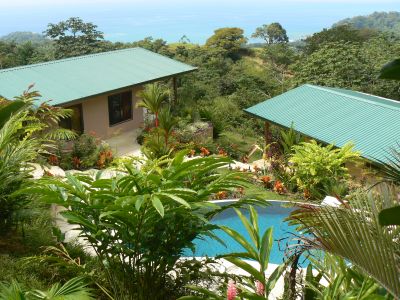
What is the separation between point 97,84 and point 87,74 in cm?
106

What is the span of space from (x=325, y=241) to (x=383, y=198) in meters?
0.82

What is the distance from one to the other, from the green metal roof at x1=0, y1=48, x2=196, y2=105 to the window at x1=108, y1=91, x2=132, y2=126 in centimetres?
89

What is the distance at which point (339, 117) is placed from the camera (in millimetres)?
14828

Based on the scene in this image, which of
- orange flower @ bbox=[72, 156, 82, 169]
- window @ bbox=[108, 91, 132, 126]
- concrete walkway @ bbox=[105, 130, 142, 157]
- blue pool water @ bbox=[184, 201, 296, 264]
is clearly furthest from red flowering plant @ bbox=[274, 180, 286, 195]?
window @ bbox=[108, 91, 132, 126]

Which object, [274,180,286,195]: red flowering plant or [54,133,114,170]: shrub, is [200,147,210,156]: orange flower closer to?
[274,180,286,195]: red flowering plant

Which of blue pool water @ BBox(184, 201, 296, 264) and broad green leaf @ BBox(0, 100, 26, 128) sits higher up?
broad green leaf @ BBox(0, 100, 26, 128)

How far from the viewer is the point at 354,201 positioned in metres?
3.54

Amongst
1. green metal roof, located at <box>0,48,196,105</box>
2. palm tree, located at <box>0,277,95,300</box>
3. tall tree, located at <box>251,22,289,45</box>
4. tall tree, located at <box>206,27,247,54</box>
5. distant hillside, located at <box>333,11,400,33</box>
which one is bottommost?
distant hillside, located at <box>333,11,400,33</box>

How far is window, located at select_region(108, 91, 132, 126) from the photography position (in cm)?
1780

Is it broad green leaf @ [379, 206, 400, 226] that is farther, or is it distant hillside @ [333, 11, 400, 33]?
distant hillside @ [333, 11, 400, 33]

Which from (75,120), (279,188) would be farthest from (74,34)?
(279,188)

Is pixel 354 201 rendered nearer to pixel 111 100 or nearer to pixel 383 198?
pixel 383 198

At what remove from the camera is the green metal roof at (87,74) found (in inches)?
597

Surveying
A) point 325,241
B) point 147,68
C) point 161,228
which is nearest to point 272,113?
point 147,68
